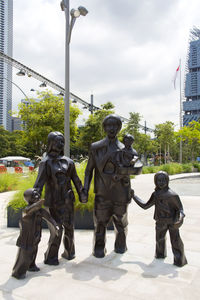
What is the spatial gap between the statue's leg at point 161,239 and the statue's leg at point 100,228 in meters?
0.67

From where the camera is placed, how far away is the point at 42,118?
614 inches

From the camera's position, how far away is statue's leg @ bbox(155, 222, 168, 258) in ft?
11.1

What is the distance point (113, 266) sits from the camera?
10.6 feet

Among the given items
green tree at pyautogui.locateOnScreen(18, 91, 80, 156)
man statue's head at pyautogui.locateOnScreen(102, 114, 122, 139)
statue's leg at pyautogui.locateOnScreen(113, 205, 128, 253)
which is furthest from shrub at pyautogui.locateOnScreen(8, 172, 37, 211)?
green tree at pyautogui.locateOnScreen(18, 91, 80, 156)

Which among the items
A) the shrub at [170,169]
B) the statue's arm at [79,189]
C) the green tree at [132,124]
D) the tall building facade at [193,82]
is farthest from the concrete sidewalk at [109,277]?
the tall building facade at [193,82]

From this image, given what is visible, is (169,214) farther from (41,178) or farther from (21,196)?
(21,196)

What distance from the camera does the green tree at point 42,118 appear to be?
15.4 metres

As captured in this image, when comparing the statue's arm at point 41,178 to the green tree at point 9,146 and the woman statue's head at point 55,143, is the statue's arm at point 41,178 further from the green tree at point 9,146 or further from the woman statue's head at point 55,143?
the green tree at point 9,146

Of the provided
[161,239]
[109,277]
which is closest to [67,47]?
[161,239]

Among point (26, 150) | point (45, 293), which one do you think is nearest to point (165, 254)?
point (45, 293)

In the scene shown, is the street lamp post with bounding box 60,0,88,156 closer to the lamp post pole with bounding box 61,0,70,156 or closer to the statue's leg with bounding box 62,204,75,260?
the lamp post pole with bounding box 61,0,70,156

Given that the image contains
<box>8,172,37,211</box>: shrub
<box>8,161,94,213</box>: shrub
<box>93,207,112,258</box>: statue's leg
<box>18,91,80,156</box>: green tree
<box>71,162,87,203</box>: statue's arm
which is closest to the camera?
<box>71,162,87,203</box>: statue's arm

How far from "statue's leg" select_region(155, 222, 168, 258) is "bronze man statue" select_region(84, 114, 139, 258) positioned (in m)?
0.48

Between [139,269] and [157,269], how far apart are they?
0.22 meters
